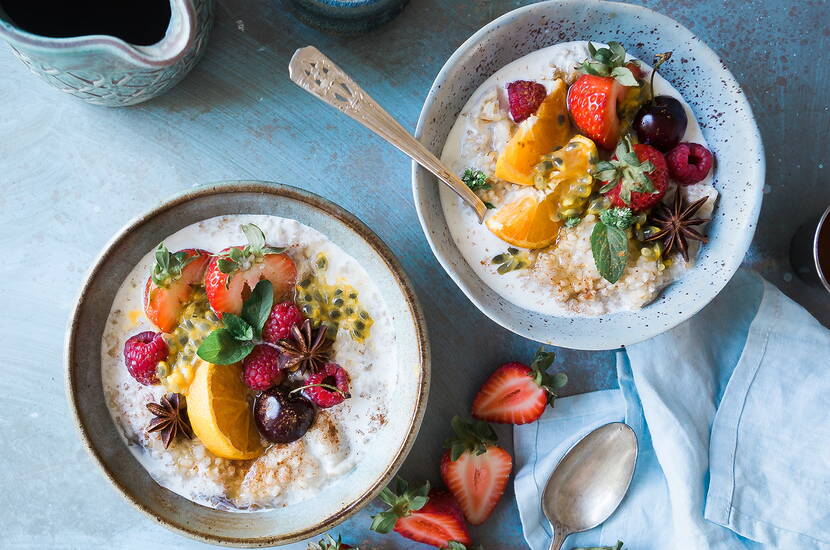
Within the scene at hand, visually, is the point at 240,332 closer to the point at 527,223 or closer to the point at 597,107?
the point at 527,223

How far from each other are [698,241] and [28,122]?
1.41 metres

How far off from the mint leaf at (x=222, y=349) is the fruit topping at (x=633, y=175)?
730 mm

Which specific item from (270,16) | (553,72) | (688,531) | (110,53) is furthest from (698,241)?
(110,53)

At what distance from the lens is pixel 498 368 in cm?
161

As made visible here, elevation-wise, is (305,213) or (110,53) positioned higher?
(110,53)

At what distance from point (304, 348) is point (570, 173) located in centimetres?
59

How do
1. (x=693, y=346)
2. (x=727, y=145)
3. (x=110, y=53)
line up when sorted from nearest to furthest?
(x=110, y=53), (x=727, y=145), (x=693, y=346)

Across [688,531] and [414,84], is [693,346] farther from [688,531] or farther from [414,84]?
[414,84]

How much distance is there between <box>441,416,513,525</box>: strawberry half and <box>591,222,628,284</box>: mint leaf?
0.46 metres

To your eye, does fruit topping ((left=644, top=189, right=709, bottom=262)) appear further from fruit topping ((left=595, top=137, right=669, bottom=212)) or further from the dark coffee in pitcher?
the dark coffee in pitcher

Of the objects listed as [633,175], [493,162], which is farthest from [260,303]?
[633,175]

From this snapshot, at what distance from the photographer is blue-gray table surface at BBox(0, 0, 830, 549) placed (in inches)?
Answer: 62.0

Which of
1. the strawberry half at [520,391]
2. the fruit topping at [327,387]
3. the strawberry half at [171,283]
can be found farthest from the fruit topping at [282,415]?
the strawberry half at [520,391]

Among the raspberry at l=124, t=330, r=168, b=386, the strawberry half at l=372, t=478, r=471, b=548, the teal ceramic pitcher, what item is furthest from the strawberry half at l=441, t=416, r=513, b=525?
the teal ceramic pitcher
